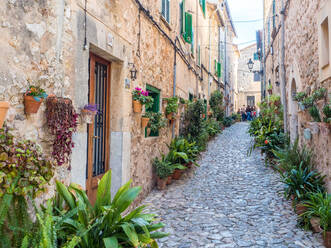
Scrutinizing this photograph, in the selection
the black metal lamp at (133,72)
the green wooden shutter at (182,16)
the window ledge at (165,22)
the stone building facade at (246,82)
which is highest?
the stone building facade at (246,82)

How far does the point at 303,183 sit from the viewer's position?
187 inches

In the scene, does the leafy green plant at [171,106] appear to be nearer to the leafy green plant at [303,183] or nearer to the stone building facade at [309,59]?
the stone building facade at [309,59]

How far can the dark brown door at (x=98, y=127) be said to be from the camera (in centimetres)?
400

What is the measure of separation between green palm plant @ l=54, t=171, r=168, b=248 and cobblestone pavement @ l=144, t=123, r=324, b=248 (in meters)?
1.09

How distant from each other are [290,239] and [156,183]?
3448 mm

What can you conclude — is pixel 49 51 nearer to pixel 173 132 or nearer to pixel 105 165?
pixel 105 165

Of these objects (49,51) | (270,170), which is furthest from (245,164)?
(49,51)

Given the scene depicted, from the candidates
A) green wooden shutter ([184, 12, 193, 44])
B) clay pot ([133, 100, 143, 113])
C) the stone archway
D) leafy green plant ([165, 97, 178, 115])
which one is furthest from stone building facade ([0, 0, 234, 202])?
the stone archway

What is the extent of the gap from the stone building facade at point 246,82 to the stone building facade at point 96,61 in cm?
2457

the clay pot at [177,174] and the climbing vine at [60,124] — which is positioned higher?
the climbing vine at [60,124]

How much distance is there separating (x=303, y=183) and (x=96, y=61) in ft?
12.9

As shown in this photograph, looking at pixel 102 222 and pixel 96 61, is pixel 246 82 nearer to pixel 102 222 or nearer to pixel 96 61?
pixel 96 61

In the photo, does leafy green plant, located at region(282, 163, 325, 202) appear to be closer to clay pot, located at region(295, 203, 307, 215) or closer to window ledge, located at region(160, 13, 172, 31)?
clay pot, located at region(295, 203, 307, 215)

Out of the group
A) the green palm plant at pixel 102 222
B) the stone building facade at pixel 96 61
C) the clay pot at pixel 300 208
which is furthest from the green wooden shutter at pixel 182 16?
Result: the green palm plant at pixel 102 222
